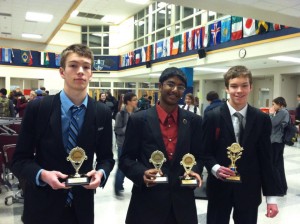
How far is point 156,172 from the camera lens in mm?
1634

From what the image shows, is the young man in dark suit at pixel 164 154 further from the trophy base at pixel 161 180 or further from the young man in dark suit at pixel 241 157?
the young man in dark suit at pixel 241 157

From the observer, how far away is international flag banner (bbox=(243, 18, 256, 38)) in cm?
921

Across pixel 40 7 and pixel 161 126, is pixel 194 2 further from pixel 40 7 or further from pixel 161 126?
pixel 40 7

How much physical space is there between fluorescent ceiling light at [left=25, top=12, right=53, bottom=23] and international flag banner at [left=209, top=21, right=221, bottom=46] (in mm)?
6373

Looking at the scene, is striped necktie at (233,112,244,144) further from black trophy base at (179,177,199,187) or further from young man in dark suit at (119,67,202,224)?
black trophy base at (179,177,199,187)

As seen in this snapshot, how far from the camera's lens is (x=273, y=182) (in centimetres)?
198

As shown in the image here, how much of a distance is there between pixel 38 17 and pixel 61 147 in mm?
11642

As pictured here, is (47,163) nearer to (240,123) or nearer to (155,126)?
(155,126)

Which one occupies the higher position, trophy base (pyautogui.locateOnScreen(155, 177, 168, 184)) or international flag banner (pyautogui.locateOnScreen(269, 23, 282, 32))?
international flag banner (pyautogui.locateOnScreen(269, 23, 282, 32))

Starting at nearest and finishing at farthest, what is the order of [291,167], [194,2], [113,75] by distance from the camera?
[194,2] → [291,167] → [113,75]

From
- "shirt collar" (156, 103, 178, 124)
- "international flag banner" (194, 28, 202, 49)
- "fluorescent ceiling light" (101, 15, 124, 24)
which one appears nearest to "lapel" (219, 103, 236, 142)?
"shirt collar" (156, 103, 178, 124)

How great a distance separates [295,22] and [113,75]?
53.6ft

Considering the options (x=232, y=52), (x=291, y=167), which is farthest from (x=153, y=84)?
(x=291, y=167)

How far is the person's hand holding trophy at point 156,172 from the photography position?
1.62 meters
